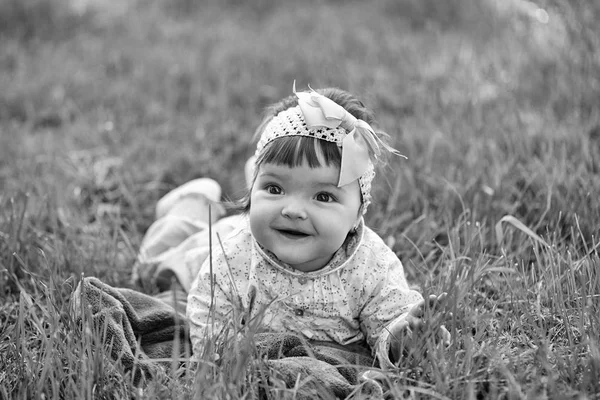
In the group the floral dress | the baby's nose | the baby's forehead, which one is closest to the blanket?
the floral dress

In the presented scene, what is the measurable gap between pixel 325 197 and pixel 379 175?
1382mm

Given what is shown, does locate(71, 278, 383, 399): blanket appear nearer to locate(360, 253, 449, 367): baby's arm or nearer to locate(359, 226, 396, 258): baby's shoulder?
locate(360, 253, 449, 367): baby's arm

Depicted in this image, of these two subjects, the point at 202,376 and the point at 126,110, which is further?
the point at 126,110

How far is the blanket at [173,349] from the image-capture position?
6.43 feet

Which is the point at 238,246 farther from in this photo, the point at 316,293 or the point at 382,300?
the point at 382,300

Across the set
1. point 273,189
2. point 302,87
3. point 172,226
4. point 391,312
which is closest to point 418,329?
point 391,312

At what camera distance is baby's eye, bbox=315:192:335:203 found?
2.26m

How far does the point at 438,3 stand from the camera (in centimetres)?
642

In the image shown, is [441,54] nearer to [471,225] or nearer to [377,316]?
[471,225]

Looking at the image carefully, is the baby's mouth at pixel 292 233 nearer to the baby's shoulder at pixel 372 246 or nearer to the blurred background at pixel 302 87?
the baby's shoulder at pixel 372 246

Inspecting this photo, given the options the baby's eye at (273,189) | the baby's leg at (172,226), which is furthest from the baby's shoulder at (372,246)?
the baby's leg at (172,226)

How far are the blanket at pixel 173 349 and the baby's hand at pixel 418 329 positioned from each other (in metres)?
0.14

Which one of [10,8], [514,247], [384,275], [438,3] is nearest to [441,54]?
[438,3]

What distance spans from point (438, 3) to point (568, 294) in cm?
472
